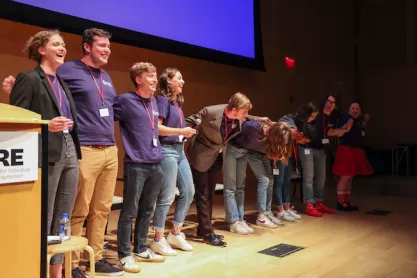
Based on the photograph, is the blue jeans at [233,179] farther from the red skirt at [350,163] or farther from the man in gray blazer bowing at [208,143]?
the red skirt at [350,163]

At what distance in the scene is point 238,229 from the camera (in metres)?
3.85

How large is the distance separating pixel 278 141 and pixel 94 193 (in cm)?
181

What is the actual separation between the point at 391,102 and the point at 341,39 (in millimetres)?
1569

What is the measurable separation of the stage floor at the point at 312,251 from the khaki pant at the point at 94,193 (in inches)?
13.5

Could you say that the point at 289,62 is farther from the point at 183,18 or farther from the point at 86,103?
the point at 86,103

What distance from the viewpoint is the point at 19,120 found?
4.76 ft

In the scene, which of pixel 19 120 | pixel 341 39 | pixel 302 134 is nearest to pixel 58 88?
pixel 19 120

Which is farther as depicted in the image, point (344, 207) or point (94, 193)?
point (344, 207)

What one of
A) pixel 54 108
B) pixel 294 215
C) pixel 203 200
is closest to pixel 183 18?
pixel 203 200

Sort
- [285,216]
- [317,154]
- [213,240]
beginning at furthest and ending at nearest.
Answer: [317,154], [285,216], [213,240]

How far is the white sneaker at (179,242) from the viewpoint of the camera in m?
3.28

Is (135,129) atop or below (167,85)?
below

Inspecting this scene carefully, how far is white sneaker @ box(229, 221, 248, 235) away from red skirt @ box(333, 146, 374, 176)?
1675 millimetres

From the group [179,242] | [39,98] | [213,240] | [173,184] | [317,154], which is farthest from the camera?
[317,154]
